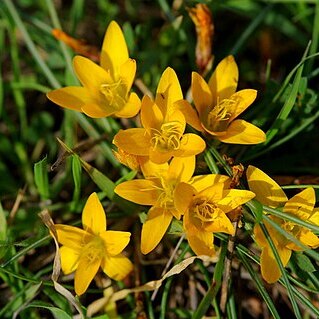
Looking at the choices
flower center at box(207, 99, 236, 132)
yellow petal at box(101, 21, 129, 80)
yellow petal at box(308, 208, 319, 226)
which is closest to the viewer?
yellow petal at box(308, 208, 319, 226)

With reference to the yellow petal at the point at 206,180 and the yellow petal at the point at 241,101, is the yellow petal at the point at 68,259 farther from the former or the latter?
the yellow petal at the point at 241,101

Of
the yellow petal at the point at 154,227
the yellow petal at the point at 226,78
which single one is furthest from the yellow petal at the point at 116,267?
the yellow petal at the point at 226,78

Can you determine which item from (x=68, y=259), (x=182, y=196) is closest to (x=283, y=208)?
(x=182, y=196)

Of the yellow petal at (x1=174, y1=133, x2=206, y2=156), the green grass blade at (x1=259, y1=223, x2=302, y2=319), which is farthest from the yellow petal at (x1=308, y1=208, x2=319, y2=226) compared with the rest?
the yellow petal at (x1=174, y1=133, x2=206, y2=156)

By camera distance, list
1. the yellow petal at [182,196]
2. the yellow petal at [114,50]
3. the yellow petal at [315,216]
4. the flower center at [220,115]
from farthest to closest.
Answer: the yellow petal at [114,50]
the flower center at [220,115]
the yellow petal at [315,216]
the yellow petal at [182,196]

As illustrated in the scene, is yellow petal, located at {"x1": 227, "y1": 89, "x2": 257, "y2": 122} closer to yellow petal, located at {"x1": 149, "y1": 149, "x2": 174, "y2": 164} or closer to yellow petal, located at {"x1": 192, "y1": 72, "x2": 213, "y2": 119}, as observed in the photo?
yellow petal, located at {"x1": 192, "y1": 72, "x2": 213, "y2": 119}

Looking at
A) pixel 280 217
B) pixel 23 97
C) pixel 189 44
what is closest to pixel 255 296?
pixel 280 217
